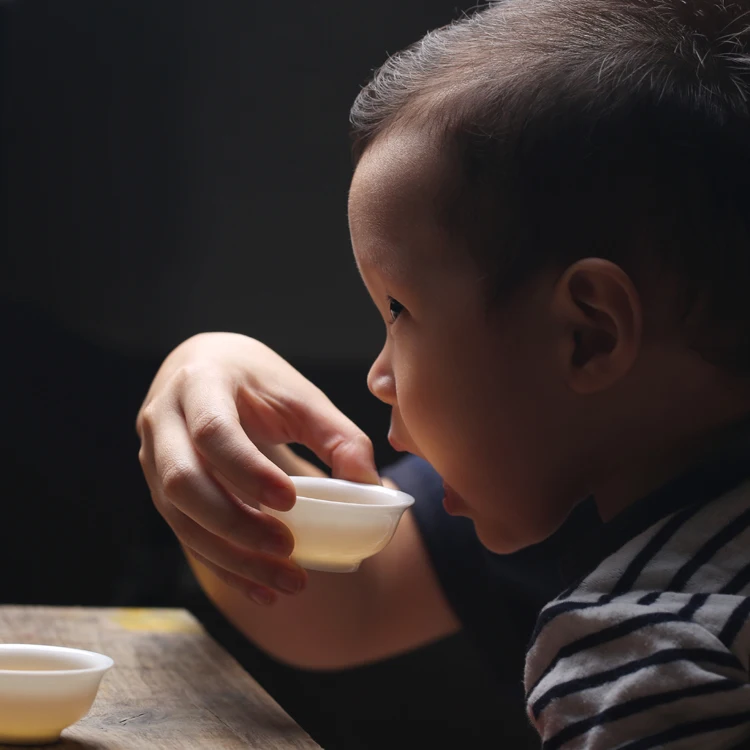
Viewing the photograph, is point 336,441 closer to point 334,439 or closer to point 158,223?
point 334,439

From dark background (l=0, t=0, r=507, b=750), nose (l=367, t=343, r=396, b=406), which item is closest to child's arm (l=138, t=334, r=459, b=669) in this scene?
nose (l=367, t=343, r=396, b=406)

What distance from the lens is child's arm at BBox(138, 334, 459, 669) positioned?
2.62 ft

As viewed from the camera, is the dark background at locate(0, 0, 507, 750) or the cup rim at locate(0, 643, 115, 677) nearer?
the cup rim at locate(0, 643, 115, 677)

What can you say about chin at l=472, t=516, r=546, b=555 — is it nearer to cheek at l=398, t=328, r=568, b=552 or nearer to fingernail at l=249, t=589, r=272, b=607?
cheek at l=398, t=328, r=568, b=552

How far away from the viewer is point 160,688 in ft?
2.76

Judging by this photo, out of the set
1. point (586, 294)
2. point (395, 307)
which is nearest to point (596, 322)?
point (586, 294)

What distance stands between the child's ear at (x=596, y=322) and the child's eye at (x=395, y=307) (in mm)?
141

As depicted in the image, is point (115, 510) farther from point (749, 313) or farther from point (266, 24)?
point (749, 313)

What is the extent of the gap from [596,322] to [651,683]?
26 cm

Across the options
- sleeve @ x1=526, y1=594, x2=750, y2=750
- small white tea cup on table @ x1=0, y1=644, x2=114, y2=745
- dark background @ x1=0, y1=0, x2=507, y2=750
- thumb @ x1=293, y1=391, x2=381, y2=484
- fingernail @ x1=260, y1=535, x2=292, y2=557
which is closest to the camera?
sleeve @ x1=526, y1=594, x2=750, y2=750

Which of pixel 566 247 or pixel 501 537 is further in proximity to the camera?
pixel 501 537

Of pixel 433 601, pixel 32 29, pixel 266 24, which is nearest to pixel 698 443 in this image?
pixel 433 601

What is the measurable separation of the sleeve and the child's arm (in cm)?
25

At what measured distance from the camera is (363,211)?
817 mm
